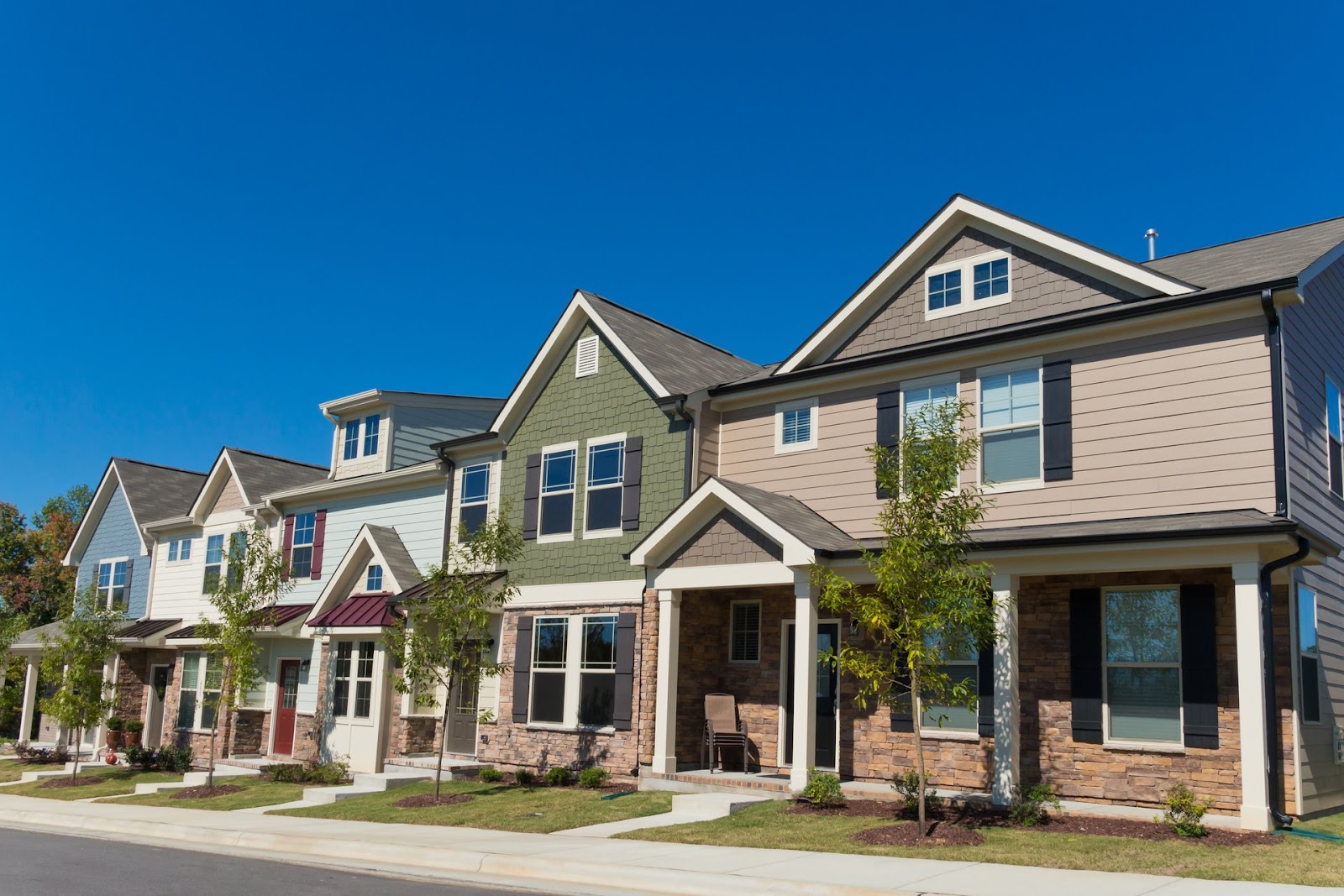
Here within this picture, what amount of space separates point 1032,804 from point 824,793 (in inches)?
108

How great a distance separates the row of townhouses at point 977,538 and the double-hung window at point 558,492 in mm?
51

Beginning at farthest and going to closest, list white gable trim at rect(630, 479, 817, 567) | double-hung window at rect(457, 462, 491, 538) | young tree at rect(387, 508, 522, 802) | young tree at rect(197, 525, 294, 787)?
double-hung window at rect(457, 462, 491, 538)
young tree at rect(197, 525, 294, 787)
young tree at rect(387, 508, 522, 802)
white gable trim at rect(630, 479, 817, 567)

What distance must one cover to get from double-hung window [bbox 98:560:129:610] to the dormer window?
90.8 feet

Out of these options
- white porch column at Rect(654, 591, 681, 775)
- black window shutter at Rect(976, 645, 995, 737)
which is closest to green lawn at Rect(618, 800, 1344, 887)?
black window shutter at Rect(976, 645, 995, 737)

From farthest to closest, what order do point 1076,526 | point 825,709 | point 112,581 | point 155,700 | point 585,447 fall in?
point 112,581 → point 155,700 → point 585,447 → point 825,709 → point 1076,526

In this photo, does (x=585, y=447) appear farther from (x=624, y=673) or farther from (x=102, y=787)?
(x=102, y=787)

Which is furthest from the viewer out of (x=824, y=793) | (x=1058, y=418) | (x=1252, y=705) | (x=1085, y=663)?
(x=1058, y=418)

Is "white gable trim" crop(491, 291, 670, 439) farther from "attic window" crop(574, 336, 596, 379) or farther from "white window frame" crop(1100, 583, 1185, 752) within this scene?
"white window frame" crop(1100, 583, 1185, 752)

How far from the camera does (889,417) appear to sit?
18.2m

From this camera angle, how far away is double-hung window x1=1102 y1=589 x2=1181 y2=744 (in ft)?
47.8

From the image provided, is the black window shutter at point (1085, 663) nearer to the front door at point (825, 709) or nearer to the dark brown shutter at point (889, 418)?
the dark brown shutter at point (889, 418)

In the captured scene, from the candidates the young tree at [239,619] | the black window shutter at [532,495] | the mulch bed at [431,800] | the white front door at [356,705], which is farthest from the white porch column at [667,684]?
the young tree at [239,619]

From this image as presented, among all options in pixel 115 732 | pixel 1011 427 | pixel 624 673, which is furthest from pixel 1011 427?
pixel 115 732

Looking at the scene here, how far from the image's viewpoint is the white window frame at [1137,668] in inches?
567
